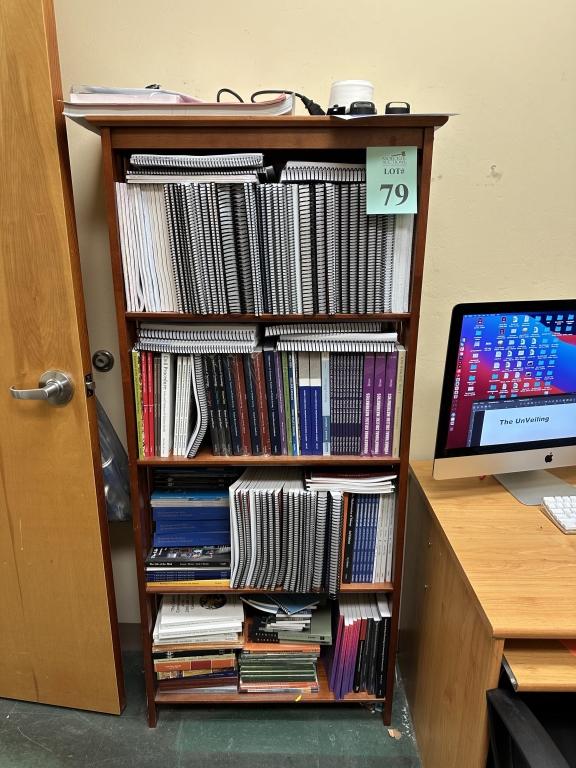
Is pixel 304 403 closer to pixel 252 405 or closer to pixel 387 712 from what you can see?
pixel 252 405

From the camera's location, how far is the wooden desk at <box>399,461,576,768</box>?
1018 mm

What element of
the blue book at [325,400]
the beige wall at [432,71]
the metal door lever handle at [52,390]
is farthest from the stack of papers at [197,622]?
the beige wall at [432,71]

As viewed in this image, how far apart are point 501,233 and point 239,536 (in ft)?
3.76

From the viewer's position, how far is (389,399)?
1.38 m

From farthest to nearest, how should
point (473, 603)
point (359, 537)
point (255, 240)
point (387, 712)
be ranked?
point (387, 712)
point (359, 537)
point (255, 240)
point (473, 603)

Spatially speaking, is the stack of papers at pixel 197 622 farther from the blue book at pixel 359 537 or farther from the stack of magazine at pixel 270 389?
the stack of magazine at pixel 270 389

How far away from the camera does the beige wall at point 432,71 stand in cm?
136

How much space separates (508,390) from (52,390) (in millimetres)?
1165

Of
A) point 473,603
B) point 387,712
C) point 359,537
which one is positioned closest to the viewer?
point 473,603

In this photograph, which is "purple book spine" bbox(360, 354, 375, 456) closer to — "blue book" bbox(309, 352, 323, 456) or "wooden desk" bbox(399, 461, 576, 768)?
"blue book" bbox(309, 352, 323, 456)

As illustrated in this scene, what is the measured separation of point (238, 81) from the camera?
141cm

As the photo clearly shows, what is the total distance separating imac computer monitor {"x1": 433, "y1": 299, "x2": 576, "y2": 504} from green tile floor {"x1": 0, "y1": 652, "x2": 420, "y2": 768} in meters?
0.87

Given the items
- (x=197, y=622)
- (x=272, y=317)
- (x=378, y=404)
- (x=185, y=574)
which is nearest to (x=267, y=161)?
(x=272, y=317)

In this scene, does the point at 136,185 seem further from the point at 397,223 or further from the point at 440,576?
the point at 440,576
